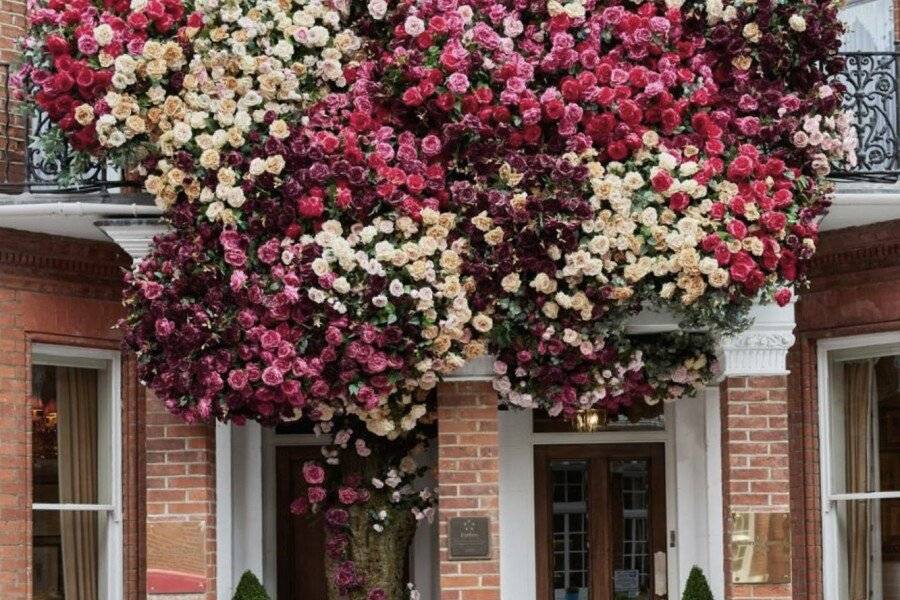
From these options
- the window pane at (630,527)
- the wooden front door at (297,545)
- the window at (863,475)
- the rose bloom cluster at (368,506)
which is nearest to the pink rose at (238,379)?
the rose bloom cluster at (368,506)

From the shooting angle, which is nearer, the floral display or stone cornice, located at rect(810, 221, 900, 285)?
the floral display

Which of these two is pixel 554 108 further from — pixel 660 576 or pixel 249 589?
pixel 660 576

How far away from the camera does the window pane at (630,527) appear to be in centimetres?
1405

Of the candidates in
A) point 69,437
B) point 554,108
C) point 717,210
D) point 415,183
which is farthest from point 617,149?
point 69,437

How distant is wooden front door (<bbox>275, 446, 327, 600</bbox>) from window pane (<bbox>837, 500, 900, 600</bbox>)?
3633 millimetres

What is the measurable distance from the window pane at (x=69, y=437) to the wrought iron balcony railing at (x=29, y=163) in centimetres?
124

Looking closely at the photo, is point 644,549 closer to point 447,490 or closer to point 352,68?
point 447,490

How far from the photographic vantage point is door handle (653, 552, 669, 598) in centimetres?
1380

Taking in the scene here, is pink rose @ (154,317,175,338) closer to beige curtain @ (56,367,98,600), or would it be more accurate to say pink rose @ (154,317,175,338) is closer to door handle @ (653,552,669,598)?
beige curtain @ (56,367,98,600)

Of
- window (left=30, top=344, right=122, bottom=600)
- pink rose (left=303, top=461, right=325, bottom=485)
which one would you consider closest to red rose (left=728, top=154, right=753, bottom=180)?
pink rose (left=303, top=461, right=325, bottom=485)

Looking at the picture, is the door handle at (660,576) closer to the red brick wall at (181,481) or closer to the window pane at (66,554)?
the red brick wall at (181,481)

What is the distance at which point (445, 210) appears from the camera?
37.9 ft

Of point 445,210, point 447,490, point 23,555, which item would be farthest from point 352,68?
point 23,555

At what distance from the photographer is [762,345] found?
12.1m
